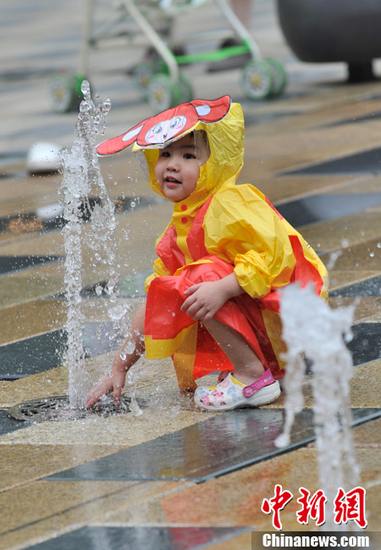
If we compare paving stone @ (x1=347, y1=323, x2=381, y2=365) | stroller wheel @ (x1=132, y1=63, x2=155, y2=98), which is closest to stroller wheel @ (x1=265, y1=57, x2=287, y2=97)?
stroller wheel @ (x1=132, y1=63, x2=155, y2=98)

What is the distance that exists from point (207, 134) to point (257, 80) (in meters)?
7.63

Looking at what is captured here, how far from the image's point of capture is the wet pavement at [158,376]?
12.6 feet

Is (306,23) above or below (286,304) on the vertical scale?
below

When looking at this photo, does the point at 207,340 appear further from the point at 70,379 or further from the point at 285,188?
the point at 285,188

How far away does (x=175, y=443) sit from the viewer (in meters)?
4.42

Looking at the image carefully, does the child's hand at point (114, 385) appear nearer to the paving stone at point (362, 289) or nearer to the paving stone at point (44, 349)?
the paving stone at point (44, 349)

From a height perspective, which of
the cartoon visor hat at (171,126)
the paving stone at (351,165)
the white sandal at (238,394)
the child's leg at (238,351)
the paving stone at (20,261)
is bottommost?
the paving stone at (351,165)

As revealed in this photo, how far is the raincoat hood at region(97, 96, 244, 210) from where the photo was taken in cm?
470

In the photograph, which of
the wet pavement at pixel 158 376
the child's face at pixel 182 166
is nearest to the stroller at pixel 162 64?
the wet pavement at pixel 158 376

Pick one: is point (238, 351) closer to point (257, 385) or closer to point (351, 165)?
point (257, 385)

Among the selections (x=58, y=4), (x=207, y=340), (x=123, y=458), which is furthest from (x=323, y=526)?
(x=58, y=4)

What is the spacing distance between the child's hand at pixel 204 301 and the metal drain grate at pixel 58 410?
443 mm

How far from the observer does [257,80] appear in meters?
12.3

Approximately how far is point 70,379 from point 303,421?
0.99 meters
